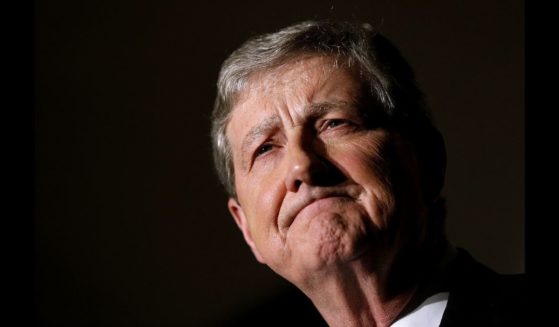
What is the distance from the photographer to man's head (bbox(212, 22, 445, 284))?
3.48 ft

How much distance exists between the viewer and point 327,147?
1.12m

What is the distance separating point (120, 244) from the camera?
5.48 feet

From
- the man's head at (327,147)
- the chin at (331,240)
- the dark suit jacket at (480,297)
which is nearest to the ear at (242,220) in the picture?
the man's head at (327,147)

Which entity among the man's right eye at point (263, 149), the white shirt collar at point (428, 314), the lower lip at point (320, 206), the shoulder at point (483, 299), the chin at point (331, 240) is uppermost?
the man's right eye at point (263, 149)

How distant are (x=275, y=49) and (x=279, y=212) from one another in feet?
0.99

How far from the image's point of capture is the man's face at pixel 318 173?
3.46 feet

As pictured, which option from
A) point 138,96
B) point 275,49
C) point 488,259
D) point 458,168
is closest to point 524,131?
point 458,168

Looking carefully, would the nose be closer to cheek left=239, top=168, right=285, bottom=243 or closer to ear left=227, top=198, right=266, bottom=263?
cheek left=239, top=168, right=285, bottom=243

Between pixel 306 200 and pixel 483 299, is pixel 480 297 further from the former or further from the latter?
pixel 306 200

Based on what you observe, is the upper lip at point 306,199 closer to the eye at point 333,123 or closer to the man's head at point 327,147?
the man's head at point 327,147

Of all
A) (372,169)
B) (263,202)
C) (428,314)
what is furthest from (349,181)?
(428,314)

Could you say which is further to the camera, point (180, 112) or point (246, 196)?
point (180, 112)

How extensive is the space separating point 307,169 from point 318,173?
0.8 inches

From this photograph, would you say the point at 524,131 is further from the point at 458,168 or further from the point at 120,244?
the point at 120,244
